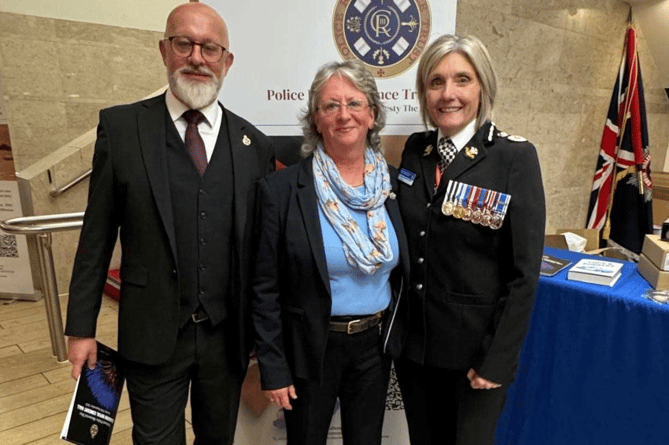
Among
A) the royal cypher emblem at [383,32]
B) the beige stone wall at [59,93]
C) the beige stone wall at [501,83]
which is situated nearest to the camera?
the royal cypher emblem at [383,32]

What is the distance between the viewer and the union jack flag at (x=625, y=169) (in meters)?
3.83

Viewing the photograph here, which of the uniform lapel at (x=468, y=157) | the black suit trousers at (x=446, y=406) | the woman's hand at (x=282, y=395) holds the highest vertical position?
the uniform lapel at (x=468, y=157)

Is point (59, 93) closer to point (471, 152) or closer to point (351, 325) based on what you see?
point (351, 325)

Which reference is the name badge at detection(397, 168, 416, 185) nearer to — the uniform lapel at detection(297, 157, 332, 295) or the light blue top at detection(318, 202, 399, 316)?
the light blue top at detection(318, 202, 399, 316)

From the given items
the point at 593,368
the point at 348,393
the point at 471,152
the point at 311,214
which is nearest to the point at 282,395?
the point at 348,393

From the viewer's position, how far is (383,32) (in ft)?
6.43

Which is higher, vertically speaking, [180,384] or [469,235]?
[469,235]

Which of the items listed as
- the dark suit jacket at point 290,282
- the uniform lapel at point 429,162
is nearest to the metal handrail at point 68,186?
the dark suit jacket at point 290,282

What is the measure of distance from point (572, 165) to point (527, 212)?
9.52 feet

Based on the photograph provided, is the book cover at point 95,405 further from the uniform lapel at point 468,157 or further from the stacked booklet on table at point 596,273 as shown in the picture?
the stacked booklet on table at point 596,273

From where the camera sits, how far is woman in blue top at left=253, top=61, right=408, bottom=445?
1408mm

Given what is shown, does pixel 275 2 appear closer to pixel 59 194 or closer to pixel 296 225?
pixel 296 225

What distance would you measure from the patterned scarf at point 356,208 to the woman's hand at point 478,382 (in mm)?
454

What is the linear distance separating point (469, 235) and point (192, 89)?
94cm
